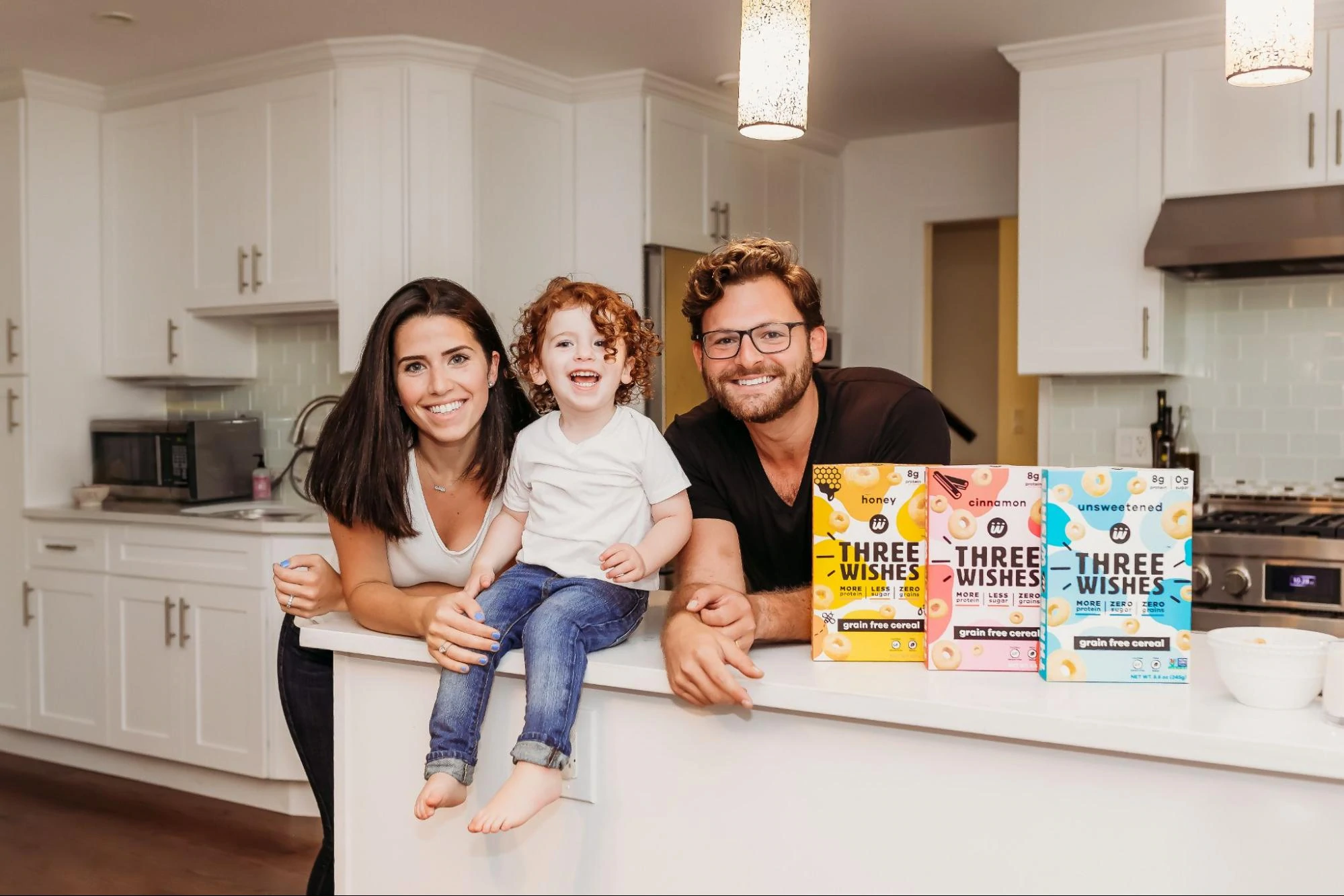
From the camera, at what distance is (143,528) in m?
4.14

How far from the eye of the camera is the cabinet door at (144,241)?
4.48m

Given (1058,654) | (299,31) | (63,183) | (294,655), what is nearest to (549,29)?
(299,31)

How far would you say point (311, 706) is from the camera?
2162 millimetres

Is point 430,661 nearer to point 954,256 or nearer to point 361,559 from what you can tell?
point 361,559

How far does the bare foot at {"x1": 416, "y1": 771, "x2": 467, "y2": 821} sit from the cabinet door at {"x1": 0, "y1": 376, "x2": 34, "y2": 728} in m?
3.49

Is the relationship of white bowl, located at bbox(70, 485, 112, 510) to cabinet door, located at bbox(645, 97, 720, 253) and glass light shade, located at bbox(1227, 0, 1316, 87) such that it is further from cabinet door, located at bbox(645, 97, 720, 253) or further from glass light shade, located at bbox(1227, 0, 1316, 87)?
glass light shade, located at bbox(1227, 0, 1316, 87)

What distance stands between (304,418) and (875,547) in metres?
3.36

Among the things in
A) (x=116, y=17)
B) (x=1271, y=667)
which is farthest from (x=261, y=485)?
(x=1271, y=667)

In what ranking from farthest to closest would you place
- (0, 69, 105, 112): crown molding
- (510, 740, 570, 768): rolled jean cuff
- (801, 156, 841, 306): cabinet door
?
(801, 156, 841, 306): cabinet door
(0, 69, 105, 112): crown molding
(510, 740, 570, 768): rolled jean cuff

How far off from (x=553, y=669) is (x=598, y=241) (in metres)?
3.08

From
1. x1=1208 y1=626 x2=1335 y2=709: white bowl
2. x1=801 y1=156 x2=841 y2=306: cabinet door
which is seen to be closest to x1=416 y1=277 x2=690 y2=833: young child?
x1=1208 y1=626 x2=1335 y2=709: white bowl

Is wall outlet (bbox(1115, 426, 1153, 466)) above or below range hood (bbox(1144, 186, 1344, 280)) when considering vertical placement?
below

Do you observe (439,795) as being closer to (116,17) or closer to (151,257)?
(116,17)

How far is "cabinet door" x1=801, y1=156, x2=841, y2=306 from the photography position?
523 cm
